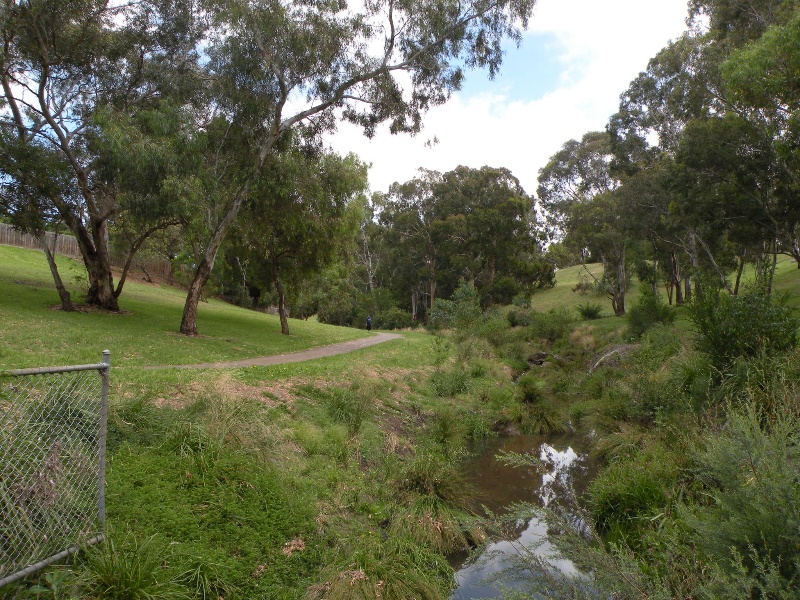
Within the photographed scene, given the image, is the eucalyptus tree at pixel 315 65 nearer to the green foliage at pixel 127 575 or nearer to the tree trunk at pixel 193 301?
the tree trunk at pixel 193 301

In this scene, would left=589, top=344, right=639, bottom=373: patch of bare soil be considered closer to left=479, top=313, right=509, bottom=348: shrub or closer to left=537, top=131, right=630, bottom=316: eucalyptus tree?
left=479, top=313, right=509, bottom=348: shrub

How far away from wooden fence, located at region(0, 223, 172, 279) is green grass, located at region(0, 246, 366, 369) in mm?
8979

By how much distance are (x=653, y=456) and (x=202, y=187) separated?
1601 cm

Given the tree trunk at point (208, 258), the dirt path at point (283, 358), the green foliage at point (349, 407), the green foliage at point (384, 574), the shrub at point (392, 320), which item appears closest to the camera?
the green foliage at point (384, 574)

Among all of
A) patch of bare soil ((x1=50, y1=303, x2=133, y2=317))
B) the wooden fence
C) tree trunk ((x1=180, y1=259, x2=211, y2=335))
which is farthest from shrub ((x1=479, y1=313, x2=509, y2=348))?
the wooden fence

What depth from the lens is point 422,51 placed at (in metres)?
18.9

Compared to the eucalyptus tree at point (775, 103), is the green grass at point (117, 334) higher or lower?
lower

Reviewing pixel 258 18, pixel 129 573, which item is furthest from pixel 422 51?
pixel 129 573

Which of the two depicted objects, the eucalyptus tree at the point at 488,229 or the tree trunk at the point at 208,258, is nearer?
the tree trunk at the point at 208,258

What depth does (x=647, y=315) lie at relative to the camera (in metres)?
23.0

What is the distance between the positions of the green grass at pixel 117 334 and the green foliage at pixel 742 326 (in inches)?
481

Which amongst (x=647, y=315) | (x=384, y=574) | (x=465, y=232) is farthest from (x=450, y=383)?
(x=465, y=232)

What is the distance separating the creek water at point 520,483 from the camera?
6559 millimetres

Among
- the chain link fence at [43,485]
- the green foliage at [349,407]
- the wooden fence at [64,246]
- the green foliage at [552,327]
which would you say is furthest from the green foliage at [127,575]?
the wooden fence at [64,246]
